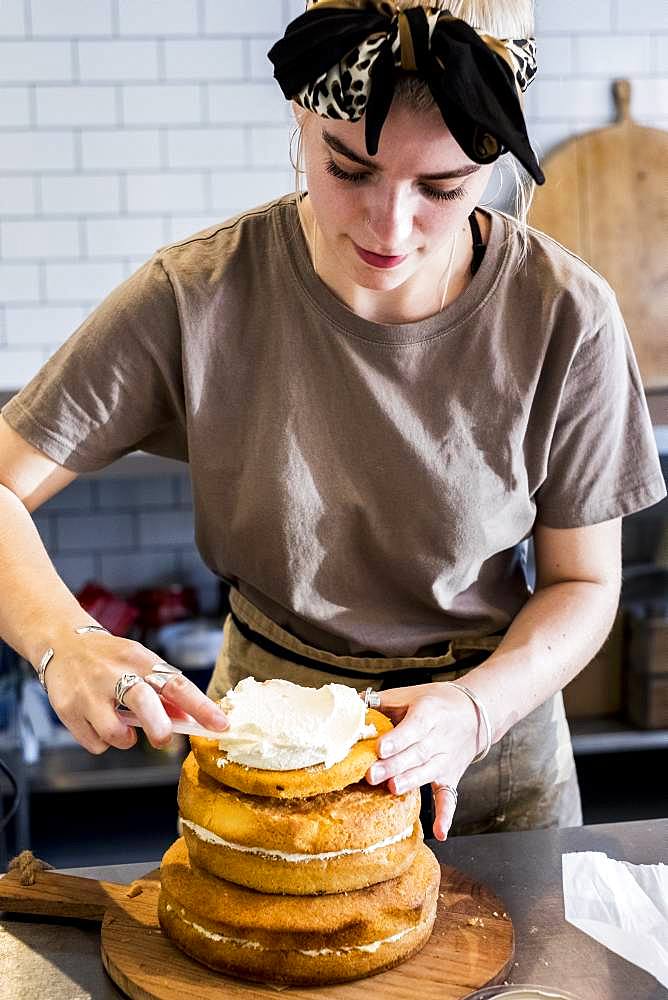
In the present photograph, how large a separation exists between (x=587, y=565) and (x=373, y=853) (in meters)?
0.52

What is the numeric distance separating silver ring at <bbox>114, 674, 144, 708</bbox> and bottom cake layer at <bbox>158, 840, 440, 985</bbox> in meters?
0.18

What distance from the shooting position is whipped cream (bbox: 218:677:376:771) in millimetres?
1096

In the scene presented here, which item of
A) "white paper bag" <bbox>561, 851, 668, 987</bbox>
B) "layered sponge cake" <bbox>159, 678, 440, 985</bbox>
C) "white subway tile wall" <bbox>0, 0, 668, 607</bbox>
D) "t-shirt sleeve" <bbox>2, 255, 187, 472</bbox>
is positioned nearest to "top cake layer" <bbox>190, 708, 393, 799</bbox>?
"layered sponge cake" <bbox>159, 678, 440, 985</bbox>

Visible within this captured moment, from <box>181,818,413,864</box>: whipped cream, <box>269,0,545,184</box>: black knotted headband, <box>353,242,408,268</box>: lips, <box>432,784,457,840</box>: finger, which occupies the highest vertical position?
<box>269,0,545,184</box>: black knotted headband

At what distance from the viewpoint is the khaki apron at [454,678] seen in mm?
1448

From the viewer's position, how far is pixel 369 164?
3.67ft

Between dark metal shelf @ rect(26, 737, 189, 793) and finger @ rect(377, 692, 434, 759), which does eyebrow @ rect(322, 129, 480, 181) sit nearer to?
finger @ rect(377, 692, 434, 759)

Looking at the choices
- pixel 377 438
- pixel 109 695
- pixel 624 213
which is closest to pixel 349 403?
pixel 377 438

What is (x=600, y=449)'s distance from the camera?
4.69 feet

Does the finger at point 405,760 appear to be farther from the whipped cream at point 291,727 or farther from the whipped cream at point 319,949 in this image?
the whipped cream at point 319,949

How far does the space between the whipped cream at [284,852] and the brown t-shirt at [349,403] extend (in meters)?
0.36

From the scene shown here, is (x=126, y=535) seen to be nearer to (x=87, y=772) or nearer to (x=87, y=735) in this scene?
(x=87, y=772)

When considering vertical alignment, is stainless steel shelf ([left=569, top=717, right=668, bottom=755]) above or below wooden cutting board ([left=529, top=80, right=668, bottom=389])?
below

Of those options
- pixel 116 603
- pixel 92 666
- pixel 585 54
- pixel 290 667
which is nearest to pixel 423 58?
pixel 92 666
